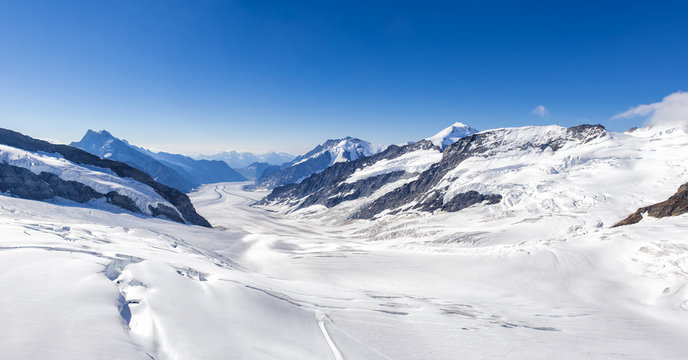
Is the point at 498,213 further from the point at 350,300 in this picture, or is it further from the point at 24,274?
the point at 24,274

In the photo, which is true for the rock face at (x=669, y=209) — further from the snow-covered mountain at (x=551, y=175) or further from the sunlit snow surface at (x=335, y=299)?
the sunlit snow surface at (x=335, y=299)

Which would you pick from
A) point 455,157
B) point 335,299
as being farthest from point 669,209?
point 455,157

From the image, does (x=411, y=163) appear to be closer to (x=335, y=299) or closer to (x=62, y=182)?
(x=62, y=182)

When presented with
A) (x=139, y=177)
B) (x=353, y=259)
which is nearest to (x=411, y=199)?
(x=353, y=259)

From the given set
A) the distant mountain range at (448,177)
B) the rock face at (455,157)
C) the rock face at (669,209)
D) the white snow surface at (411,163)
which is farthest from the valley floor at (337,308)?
the white snow surface at (411,163)

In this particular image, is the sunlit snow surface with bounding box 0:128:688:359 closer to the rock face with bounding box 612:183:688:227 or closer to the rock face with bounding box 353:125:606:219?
the rock face with bounding box 612:183:688:227
